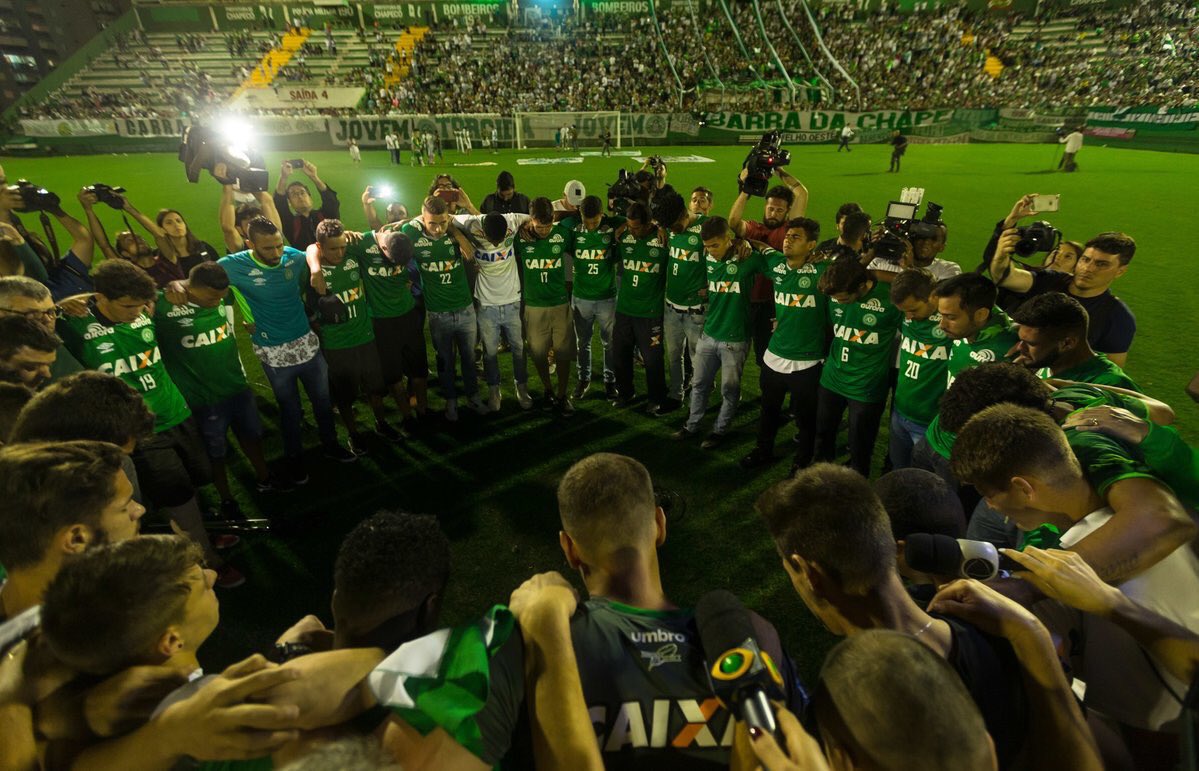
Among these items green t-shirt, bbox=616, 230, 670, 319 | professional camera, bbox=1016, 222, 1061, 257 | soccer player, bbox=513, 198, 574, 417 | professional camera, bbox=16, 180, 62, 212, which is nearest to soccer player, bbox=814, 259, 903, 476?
professional camera, bbox=1016, 222, 1061, 257

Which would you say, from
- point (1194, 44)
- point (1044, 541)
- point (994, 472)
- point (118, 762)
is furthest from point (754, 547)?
point (1194, 44)

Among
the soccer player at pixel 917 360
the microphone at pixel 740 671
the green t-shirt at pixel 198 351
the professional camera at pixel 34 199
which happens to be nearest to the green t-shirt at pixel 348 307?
the green t-shirt at pixel 198 351

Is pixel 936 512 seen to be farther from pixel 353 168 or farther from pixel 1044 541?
pixel 353 168

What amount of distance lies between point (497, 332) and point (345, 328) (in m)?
1.64

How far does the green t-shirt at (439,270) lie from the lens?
6.15m

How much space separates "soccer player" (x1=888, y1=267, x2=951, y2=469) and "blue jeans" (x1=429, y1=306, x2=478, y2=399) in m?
4.32

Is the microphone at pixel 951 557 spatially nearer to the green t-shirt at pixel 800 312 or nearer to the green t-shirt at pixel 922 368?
the green t-shirt at pixel 922 368

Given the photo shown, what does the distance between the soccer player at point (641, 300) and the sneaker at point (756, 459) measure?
1.38 metres

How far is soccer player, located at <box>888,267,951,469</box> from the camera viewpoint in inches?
158

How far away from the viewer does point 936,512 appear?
2449 millimetres

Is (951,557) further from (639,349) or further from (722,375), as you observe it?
(639,349)

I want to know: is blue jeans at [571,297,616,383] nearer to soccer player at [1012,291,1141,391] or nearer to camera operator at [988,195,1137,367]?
camera operator at [988,195,1137,367]

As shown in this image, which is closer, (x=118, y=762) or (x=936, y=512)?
(x=118, y=762)

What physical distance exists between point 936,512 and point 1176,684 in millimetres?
913
